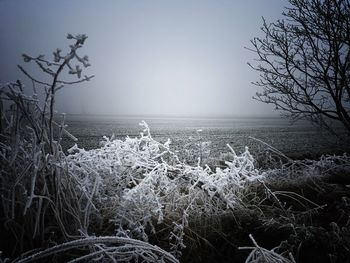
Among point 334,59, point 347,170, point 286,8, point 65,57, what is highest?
point 286,8

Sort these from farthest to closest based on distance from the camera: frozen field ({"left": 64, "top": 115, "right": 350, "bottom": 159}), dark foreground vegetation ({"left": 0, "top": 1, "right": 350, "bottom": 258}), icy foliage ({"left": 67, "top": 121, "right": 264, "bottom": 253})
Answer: frozen field ({"left": 64, "top": 115, "right": 350, "bottom": 159}) → icy foliage ({"left": 67, "top": 121, "right": 264, "bottom": 253}) → dark foreground vegetation ({"left": 0, "top": 1, "right": 350, "bottom": 258})

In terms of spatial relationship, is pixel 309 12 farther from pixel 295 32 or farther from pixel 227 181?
pixel 227 181

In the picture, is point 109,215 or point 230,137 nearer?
point 109,215

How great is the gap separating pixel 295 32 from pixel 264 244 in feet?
13.2

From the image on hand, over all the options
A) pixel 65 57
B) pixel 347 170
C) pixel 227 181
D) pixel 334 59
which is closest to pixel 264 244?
pixel 227 181

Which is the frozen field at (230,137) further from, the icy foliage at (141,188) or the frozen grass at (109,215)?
the frozen grass at (109,215)

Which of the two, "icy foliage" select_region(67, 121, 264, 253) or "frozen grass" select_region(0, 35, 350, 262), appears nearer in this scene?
"frozen grass" select_region(0, 35, 350, 262)

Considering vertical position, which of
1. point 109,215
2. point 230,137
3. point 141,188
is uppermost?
point 141,188

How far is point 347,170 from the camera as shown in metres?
4.12

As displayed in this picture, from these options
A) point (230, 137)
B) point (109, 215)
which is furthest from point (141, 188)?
point (230, 137)

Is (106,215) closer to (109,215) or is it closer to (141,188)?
(109,215)

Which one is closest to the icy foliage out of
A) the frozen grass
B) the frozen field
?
the frozen grass

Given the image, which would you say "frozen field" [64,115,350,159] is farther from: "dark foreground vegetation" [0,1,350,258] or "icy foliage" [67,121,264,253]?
"dark foreground vegetation" [0,1,350,258]

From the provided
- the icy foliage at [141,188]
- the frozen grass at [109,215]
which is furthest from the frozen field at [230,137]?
the frozen grass at [109,215]
